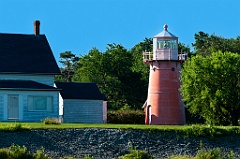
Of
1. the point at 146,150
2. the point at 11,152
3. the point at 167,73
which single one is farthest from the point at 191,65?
the point at 11,152

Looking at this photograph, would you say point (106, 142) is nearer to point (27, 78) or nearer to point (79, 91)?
point (27, 78)

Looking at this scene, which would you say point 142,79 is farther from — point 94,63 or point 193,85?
point 193,85

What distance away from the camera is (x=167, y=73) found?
5306cm

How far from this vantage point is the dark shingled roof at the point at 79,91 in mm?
51250

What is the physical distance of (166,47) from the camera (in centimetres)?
5303

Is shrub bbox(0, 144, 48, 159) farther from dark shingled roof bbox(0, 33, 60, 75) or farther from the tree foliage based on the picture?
the tree foliage

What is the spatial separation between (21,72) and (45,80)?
1.54 metres

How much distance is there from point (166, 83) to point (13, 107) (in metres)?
10.9

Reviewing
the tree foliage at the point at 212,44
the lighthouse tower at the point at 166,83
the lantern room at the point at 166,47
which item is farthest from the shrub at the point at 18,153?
the tree foliage at the point at 212,44

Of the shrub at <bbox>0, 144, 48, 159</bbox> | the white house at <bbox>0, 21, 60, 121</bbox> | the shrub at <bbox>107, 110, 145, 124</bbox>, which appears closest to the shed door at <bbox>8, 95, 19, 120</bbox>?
the white house at <bbox>0, 21, 60, 121</bbox>

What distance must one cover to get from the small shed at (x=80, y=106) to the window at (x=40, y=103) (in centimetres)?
253

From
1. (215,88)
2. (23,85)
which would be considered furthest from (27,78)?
(215,88)

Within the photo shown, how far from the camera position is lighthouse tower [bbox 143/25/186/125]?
172 feet

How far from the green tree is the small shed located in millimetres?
6229
